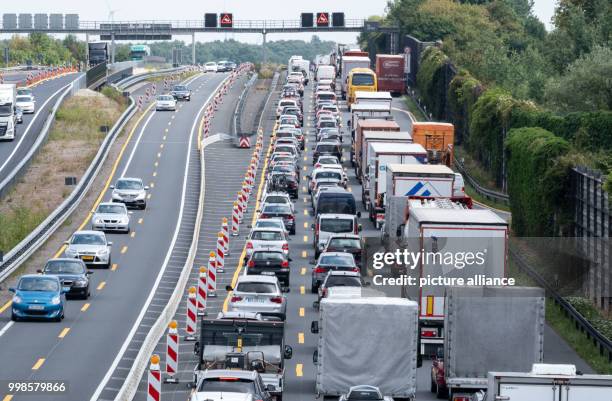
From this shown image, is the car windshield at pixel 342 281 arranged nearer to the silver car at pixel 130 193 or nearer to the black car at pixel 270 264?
the black car at pixel 270 264

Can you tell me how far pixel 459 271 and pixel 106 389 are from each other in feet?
29.1

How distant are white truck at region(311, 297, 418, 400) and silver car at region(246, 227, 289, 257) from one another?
821 inches

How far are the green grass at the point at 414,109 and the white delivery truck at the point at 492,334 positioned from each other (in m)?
81.4

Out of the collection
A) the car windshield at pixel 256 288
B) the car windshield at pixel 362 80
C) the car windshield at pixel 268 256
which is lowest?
the car windshield at pixel 268 256

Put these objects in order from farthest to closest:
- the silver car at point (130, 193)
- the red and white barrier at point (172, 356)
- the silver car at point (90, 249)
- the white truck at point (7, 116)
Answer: the white truck at point (7, 116)
the silver car at point (130, 193)
the silver car at point (90, 249)
the red and white barrier at point (172, 356)

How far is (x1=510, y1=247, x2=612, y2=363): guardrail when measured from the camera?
4028 cm

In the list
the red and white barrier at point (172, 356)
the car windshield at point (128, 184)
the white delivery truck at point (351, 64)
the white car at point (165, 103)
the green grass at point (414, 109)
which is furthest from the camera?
the white delivery truck at point (351, 64)

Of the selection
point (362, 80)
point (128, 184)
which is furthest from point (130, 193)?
point (362, 80)

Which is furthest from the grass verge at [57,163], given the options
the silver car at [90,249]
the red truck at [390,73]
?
the red truck at [390,73]

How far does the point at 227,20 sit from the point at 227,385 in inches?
6599

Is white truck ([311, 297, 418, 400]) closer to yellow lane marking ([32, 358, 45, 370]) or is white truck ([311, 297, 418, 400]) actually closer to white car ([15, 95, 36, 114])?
yellow lane marking ([32, 358, 45, 370])

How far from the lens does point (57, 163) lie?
3369 inches

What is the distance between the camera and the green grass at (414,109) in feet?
380

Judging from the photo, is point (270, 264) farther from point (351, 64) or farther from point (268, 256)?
point (351, 64)
